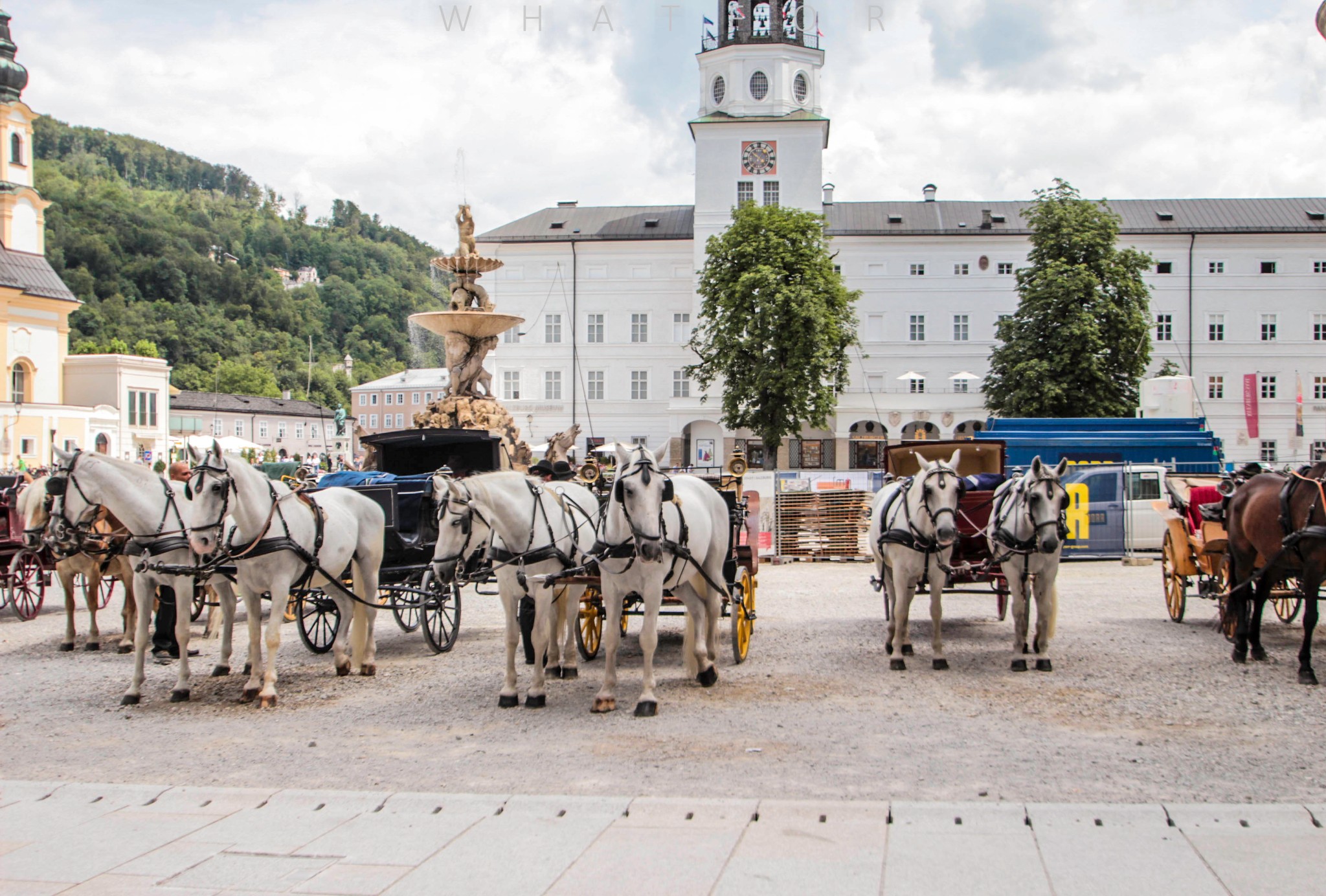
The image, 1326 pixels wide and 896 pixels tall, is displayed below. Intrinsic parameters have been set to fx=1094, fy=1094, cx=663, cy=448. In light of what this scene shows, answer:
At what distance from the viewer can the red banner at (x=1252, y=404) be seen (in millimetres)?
56312

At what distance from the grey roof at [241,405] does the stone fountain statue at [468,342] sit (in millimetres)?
79075

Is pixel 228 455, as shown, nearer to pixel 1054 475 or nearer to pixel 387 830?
pixel 387 830

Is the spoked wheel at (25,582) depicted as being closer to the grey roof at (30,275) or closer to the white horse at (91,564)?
the white horse at (91,564)

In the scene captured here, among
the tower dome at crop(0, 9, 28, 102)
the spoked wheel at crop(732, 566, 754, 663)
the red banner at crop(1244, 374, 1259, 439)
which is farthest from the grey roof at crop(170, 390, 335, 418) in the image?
the spoked wheel at crop(732, 566, 754, 663)

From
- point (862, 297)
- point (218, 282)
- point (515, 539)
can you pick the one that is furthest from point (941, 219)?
point (218, 282)

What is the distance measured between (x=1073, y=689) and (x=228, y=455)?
314 inches

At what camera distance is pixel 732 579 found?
36.7 feet

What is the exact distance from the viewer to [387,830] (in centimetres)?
589

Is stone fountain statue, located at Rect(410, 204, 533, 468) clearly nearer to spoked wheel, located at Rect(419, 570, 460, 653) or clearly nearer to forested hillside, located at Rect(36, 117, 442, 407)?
spoked wheel, located at Rect(419, 570, 460, 653)

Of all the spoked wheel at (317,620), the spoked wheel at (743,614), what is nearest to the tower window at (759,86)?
the spoked wheel at (317,620)

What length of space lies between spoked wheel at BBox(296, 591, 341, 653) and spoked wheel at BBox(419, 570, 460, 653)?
3.10ft

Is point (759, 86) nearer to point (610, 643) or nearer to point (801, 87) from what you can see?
point (801, 87)

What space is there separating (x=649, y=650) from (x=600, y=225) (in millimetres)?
61316

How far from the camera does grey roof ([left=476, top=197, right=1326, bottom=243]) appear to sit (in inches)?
2542
